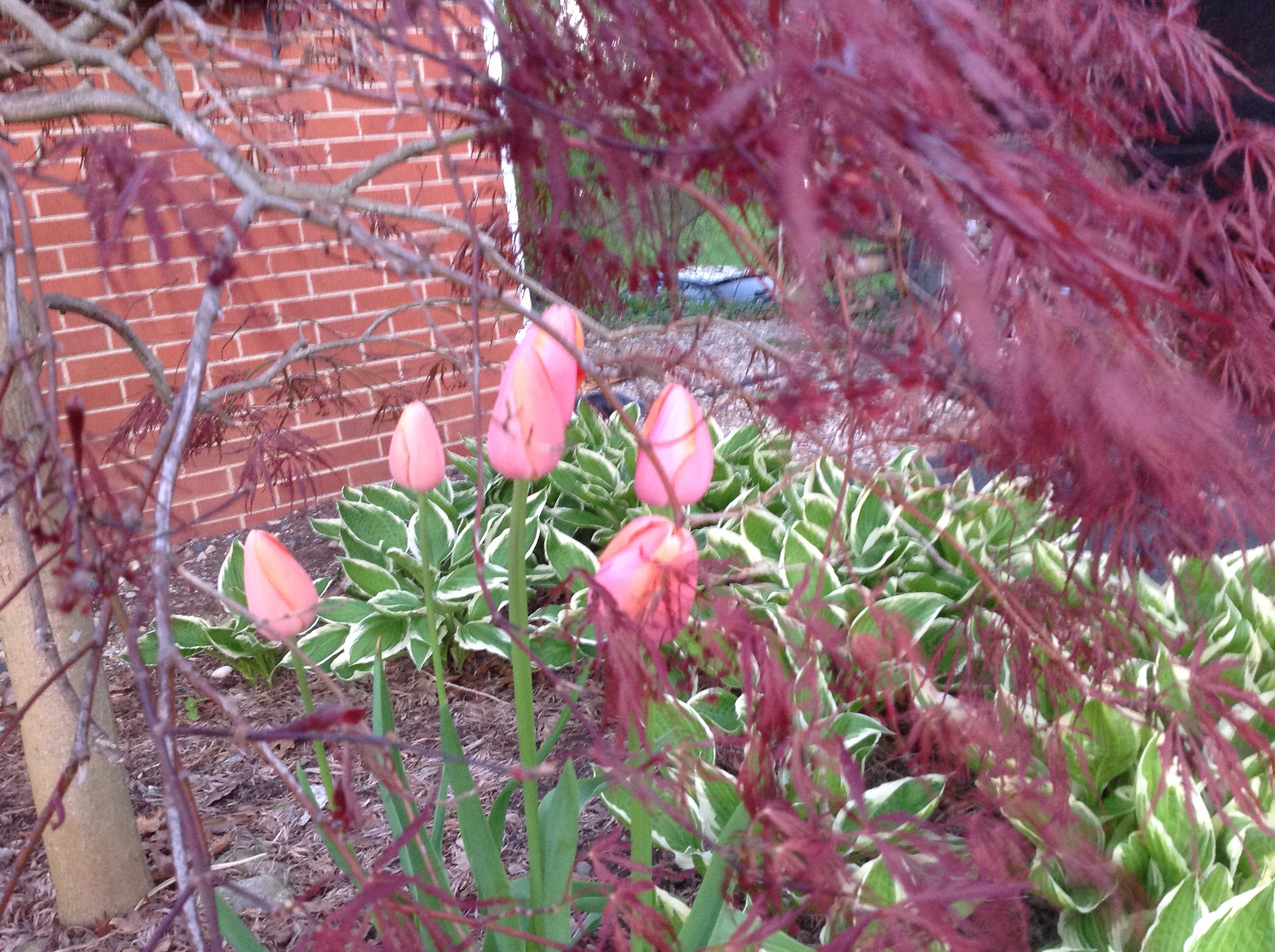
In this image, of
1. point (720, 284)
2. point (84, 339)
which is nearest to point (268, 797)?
point (84, 339)

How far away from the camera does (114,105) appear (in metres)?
0.61

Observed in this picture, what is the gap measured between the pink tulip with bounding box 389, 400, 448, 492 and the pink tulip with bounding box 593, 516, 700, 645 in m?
0.35

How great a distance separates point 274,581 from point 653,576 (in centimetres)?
34

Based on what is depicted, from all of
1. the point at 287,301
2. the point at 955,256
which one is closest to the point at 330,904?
the point at 955,256

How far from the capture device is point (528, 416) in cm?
52

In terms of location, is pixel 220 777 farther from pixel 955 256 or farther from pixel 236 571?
pixel 955 256

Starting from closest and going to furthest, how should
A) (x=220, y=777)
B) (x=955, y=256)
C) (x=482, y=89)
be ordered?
(x=955, y=256)
(x=482, y=89)
(x=220, y=777)

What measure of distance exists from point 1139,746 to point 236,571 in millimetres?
1439

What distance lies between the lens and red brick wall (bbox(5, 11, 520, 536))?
194 cm

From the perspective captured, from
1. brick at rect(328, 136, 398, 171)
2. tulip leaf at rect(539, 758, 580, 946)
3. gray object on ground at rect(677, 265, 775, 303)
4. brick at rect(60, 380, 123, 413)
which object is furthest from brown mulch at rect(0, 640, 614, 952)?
brick at rect(328, 136, 398, 171)

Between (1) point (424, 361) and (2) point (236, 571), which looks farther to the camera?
(1) point (424, 361)

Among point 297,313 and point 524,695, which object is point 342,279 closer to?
point 297,313

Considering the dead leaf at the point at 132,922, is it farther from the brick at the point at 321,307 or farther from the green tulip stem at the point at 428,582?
the brick at the point at 321,307

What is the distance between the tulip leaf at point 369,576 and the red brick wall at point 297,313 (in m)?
0.33
